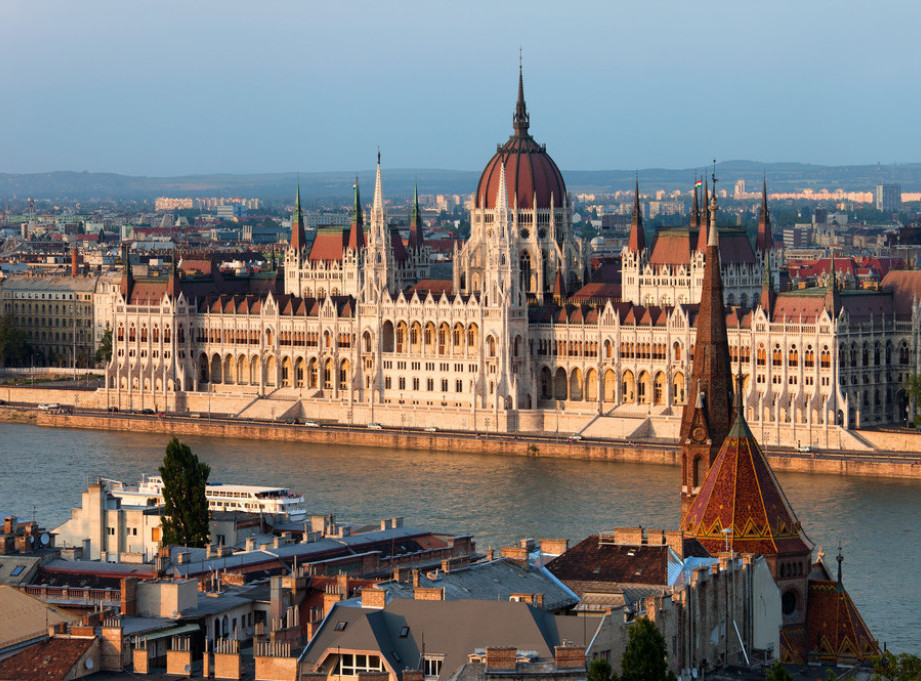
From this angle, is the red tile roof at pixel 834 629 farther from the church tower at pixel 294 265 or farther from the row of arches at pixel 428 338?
the church tower at pixel 294 265

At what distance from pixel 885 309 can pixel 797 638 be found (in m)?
55.6

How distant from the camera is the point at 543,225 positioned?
A: 114m

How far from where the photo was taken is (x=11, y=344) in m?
135

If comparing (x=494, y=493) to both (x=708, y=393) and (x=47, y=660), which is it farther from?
(x=47, y=660)

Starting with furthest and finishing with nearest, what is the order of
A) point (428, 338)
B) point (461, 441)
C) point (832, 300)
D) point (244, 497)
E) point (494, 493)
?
point (428, 338) < point (461, 441) < point (832, 300) < point (494, 493) < point (244, 497)

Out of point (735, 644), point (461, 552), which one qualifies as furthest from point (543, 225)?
point (735, 644)

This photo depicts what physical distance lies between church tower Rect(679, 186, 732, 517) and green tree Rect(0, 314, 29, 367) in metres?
83.8

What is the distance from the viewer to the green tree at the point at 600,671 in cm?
3372

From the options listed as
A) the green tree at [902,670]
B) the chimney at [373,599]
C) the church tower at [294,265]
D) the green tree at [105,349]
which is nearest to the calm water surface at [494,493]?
the green tree at [902,670]

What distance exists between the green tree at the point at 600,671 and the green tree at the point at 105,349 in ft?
317

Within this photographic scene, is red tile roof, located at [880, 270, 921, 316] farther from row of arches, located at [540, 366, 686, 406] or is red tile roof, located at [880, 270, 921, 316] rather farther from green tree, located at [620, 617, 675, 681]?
green tree, located at [620, 617, 675, 681]

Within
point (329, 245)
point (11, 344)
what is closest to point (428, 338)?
point (329, 245)

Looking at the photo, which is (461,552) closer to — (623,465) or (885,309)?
(623,465)

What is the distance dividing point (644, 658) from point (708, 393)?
65.4 ft
